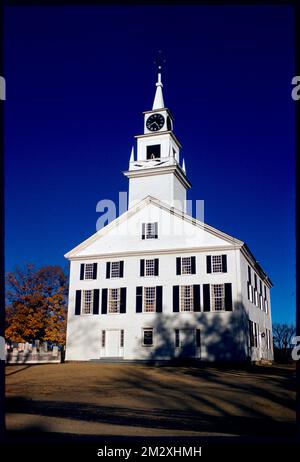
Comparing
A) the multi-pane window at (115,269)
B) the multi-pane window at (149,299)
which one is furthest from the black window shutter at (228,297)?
the multi-pane window at (115,269)

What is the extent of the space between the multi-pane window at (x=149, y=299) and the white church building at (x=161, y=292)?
0.06m

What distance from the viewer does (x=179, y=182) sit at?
35.5m

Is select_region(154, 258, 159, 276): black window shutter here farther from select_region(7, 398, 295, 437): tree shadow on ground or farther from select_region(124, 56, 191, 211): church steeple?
select_region(7, 398, 295, 437): tree shadow on ground

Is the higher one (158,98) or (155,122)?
(158,98)

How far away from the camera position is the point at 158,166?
1348 inches

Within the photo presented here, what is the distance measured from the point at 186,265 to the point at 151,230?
353 centimetres

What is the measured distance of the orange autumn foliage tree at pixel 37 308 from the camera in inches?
1635

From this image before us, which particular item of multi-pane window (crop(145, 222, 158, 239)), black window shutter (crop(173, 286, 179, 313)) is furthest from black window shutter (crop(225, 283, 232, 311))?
multi-pane window (crop(145, 222, 158, 239))

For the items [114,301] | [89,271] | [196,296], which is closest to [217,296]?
[196,296]

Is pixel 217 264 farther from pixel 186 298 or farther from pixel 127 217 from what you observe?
pixel 127 217
